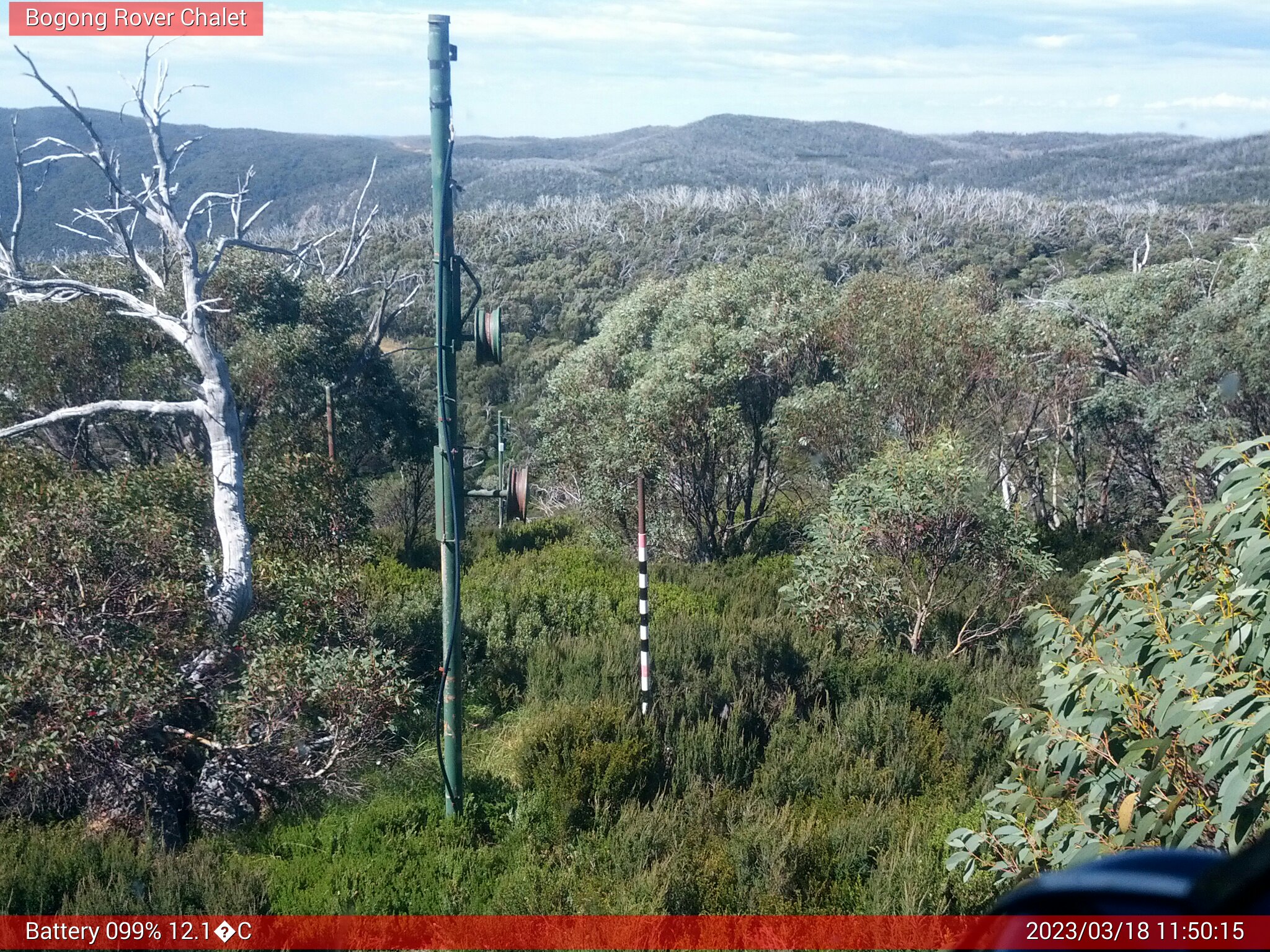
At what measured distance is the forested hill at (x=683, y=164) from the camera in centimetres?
6125

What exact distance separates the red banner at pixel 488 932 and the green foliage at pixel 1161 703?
840mm

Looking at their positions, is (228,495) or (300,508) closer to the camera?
(228,495)

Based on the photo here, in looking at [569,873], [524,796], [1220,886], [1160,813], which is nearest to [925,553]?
[524,796]

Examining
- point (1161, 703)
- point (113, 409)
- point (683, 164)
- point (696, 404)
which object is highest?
point (683, 164)

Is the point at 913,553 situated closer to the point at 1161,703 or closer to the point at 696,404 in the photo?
the point at 696,404

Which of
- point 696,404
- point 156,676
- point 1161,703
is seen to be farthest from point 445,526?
point 696,404

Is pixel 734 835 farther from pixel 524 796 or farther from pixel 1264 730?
pixel 1264 730

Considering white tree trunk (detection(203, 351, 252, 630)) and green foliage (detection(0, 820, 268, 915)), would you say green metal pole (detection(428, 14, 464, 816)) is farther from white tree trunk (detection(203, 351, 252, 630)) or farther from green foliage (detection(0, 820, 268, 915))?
white tree trunk (detection(203, 351, 252, 630))

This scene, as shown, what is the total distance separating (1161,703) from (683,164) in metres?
88.1

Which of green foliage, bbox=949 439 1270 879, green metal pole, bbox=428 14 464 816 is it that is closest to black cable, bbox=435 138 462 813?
green metal pole, bbox=428 14 464 816

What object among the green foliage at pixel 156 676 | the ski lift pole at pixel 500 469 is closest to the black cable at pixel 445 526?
the ski lift pole at pixel 500 469

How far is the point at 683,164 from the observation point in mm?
86625

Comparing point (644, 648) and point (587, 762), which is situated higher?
point (644, 648)

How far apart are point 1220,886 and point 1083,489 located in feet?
55.4
